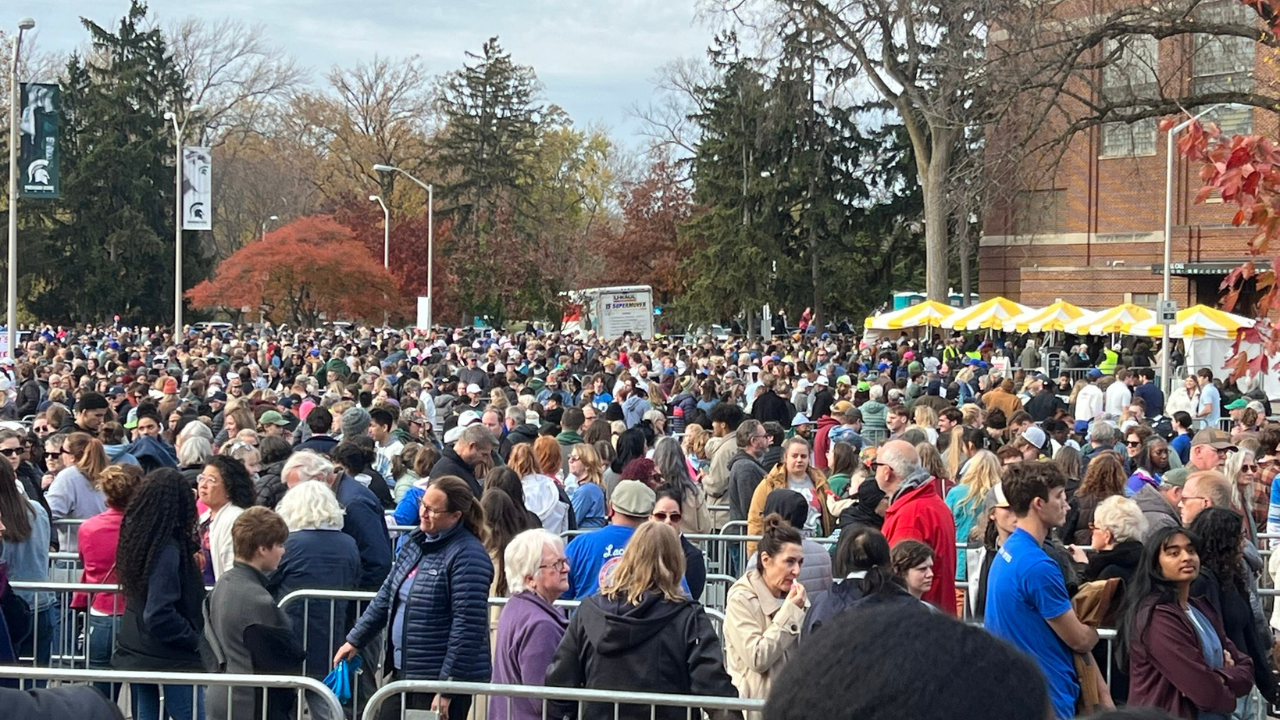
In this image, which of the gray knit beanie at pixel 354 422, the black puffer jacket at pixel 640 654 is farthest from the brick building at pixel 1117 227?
the black puffer jacket at pixel 640 654

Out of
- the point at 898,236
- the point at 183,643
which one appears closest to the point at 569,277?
the point at 898,236

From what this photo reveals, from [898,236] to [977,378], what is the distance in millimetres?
29675

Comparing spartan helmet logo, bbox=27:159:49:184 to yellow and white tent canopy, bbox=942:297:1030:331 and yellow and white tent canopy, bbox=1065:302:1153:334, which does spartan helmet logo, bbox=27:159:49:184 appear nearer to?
yellow and white tent canopy, bbox=942:297:1030:331

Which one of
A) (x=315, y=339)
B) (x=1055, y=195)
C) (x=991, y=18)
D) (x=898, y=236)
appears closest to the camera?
(x=991, y=18)

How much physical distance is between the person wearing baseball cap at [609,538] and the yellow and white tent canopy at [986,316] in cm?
2814

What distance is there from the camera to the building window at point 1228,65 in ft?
126

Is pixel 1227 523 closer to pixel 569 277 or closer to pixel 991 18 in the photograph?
pixel 991 18

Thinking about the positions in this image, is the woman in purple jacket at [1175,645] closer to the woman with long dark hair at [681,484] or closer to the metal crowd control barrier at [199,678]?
the metal crowd control barrier at [199,678]

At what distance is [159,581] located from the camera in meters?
6.15

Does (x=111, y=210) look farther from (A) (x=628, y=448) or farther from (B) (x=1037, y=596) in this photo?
(B) (x=1037, y=596)

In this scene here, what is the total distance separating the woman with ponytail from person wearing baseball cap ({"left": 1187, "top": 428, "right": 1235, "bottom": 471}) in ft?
25.3

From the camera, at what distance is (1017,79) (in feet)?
87.9

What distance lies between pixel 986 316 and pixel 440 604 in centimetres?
2980

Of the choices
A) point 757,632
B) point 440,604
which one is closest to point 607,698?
point 757,632
